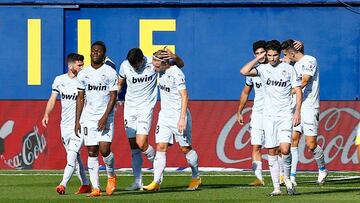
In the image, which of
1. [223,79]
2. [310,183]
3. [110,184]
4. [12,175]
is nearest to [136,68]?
[110,184]

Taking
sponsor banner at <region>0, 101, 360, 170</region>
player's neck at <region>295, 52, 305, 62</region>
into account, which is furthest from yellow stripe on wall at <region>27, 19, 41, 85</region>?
player's neck at <region>295, 52, 305, 62</region>

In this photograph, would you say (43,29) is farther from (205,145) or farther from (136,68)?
(136,68)

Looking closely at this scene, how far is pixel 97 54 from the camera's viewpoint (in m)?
20.0

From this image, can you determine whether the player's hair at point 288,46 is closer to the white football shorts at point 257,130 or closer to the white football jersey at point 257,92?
the white football jersey at point 257,92

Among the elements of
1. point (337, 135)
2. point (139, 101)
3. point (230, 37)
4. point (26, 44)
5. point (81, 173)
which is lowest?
point (81, 173)

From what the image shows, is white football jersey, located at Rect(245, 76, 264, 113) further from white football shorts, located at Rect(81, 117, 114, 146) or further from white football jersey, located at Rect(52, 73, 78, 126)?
white football shorts, located at Rect(81, 117, 114, 146)

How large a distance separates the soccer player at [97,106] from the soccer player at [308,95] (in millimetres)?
3942

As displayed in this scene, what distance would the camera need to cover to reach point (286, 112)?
787 inches

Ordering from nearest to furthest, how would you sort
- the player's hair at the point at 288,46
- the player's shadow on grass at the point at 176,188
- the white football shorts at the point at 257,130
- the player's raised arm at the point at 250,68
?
the player's raised arm at the point at 250,68 < the player's shadow on grass at the point at 176,188 < the player's hair at the point at 288,46 < the white football shorts at the point at 257,130

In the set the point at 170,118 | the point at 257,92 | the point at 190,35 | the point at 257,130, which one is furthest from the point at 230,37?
the point at 170,118

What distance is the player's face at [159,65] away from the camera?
21.1 meters

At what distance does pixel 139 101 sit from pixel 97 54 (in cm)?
177

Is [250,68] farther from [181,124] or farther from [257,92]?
[257,92]

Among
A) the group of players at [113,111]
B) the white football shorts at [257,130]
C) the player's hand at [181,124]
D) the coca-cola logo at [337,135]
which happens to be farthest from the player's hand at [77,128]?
the coca-cola logo at [337,135]
